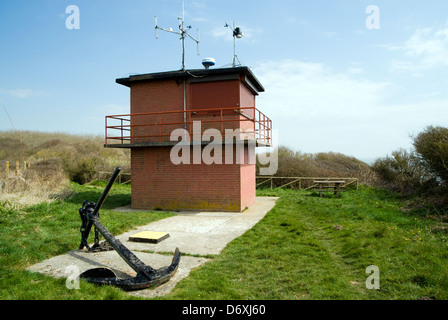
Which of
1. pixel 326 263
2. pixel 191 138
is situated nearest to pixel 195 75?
pixel 191 138

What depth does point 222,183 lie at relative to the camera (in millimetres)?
11992

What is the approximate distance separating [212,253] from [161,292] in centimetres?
210

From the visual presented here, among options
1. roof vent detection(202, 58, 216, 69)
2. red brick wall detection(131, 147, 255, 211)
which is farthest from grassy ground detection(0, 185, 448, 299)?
roof vent detection(202, 58, 216, 69)

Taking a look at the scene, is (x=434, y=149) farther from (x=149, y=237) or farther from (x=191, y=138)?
(x=149, y=237)

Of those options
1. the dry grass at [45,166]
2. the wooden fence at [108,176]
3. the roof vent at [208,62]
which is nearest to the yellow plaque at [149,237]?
the dry grass at [45,166]

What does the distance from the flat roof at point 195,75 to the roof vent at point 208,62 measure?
96 centimetres

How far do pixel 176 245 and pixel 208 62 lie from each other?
839 cm

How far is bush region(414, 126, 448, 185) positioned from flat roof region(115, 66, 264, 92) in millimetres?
8006

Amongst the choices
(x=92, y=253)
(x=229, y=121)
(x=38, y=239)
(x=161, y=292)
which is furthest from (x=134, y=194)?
(x=161, y=292)

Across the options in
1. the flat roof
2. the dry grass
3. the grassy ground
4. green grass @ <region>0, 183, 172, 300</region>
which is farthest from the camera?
the dry grass

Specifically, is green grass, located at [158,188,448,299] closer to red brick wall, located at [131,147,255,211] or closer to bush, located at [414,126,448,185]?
red brick wall, located at [131,147,255,211]

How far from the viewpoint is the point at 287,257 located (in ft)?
19.9

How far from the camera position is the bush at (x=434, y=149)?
12327mm

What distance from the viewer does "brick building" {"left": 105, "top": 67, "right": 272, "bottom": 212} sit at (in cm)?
1187
